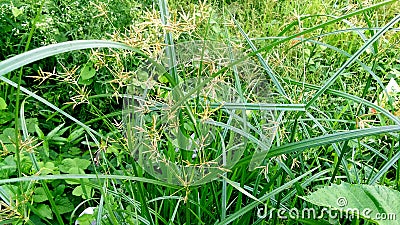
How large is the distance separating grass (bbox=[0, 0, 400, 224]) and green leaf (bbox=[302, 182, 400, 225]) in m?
0.09

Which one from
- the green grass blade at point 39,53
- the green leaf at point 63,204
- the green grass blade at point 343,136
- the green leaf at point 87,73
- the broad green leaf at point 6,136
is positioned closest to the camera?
the green grass blade at point 39,53

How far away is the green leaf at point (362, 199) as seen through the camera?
73 centimetres

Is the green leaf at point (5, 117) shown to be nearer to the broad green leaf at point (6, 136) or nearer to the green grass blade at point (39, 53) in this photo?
the broad green leaf at point (6, 136)

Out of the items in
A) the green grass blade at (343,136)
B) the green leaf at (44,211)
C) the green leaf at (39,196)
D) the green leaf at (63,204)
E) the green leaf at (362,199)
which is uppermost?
the green grass blade at (343,136)

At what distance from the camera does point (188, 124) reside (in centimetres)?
115

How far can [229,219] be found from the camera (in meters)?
0.90

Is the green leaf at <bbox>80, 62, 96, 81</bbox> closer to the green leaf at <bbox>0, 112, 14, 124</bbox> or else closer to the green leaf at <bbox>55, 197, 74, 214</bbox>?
the green leaf at <bbox>0, 112, 14, 124</bbox>

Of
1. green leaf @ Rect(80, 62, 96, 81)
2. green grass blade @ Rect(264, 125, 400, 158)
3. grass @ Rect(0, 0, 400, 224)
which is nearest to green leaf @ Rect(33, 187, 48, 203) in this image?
grass @ Rect(0, 0, 400, 224)

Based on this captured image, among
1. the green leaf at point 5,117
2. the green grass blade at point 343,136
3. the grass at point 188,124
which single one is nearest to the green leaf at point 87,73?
the grass at point 188,124

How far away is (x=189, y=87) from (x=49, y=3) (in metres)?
1.35

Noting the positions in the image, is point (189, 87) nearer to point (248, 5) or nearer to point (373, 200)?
point (373, 200)

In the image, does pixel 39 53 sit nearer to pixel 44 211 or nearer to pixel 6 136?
pixel 44 211

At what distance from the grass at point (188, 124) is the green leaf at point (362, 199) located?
85mm

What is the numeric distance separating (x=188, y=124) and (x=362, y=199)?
506 millimetres
